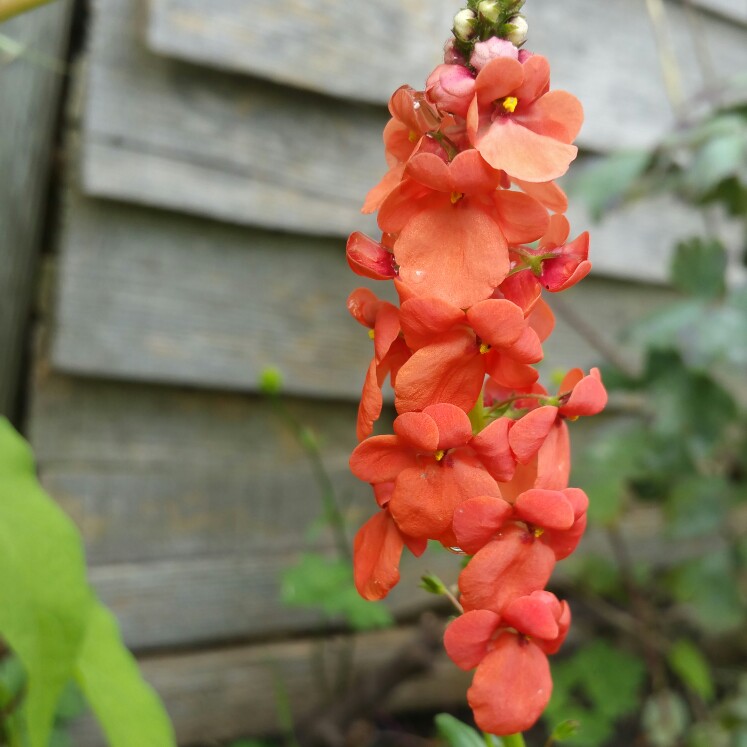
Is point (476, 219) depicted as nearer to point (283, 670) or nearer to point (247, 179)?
point (247, 179)

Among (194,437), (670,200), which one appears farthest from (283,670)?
(670,200)

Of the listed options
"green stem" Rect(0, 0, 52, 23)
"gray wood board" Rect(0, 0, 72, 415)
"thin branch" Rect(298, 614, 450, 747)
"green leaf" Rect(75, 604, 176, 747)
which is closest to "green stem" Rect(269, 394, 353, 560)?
"thin branch" Rect(298, 614, 450, 747)

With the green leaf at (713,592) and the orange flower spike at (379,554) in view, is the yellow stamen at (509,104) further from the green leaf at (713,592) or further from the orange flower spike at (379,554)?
the green leaf at (713,592)

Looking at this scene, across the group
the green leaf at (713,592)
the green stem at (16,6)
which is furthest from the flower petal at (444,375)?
the green leaf at (713,592)

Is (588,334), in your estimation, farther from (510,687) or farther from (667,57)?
(510,687)

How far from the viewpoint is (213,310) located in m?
0.93

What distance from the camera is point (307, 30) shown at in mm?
917

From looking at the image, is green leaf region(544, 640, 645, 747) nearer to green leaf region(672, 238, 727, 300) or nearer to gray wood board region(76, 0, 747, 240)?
green leaf region(672, 238, 727, 300)

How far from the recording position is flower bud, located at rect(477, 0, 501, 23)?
345 millimetres

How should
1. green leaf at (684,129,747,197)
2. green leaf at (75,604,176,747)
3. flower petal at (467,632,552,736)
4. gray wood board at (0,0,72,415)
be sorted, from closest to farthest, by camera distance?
flower petal at (467,632,552,736)
green leaf at (75,604,176,747)
gray wood board at (0,0,72,415)
green leaf at (684,129,747,197)

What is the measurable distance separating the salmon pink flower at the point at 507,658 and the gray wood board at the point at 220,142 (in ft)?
2.20

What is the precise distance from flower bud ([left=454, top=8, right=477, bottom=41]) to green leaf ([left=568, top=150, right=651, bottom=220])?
674mm

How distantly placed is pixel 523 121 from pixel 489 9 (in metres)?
0.05

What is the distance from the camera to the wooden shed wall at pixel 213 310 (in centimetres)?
84
